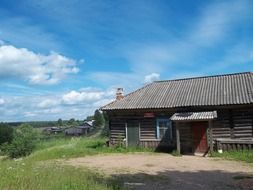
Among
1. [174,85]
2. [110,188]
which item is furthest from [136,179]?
[174,85]

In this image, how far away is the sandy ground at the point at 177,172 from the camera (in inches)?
474

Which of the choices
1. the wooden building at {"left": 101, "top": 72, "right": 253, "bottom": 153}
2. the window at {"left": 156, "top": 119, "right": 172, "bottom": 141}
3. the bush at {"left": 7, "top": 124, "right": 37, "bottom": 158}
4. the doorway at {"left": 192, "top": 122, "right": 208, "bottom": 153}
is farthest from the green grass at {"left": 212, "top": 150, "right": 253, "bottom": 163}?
the bush at {"left": 7, "top": 124, "right": 37, "bottom": 158}

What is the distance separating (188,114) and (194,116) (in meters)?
0.68

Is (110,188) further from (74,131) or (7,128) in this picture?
(74,131)

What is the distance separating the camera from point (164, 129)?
23.8m

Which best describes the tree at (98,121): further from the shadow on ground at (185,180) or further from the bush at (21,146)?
the shadow on ground at (185,180)

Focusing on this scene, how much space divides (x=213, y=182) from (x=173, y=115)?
1005 centimetres

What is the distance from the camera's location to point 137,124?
969 inches

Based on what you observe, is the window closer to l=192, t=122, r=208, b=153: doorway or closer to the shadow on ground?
l=192, t=122, r=208, b=153: doorway

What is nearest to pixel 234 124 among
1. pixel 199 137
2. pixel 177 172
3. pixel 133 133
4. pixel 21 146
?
pixel 199 137

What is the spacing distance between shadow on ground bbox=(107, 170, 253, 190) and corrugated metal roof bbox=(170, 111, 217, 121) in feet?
19.5

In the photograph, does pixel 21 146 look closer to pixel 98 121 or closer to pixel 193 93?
pixel 193 93

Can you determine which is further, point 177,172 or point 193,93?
point 193,93

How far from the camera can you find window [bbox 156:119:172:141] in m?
23.6
